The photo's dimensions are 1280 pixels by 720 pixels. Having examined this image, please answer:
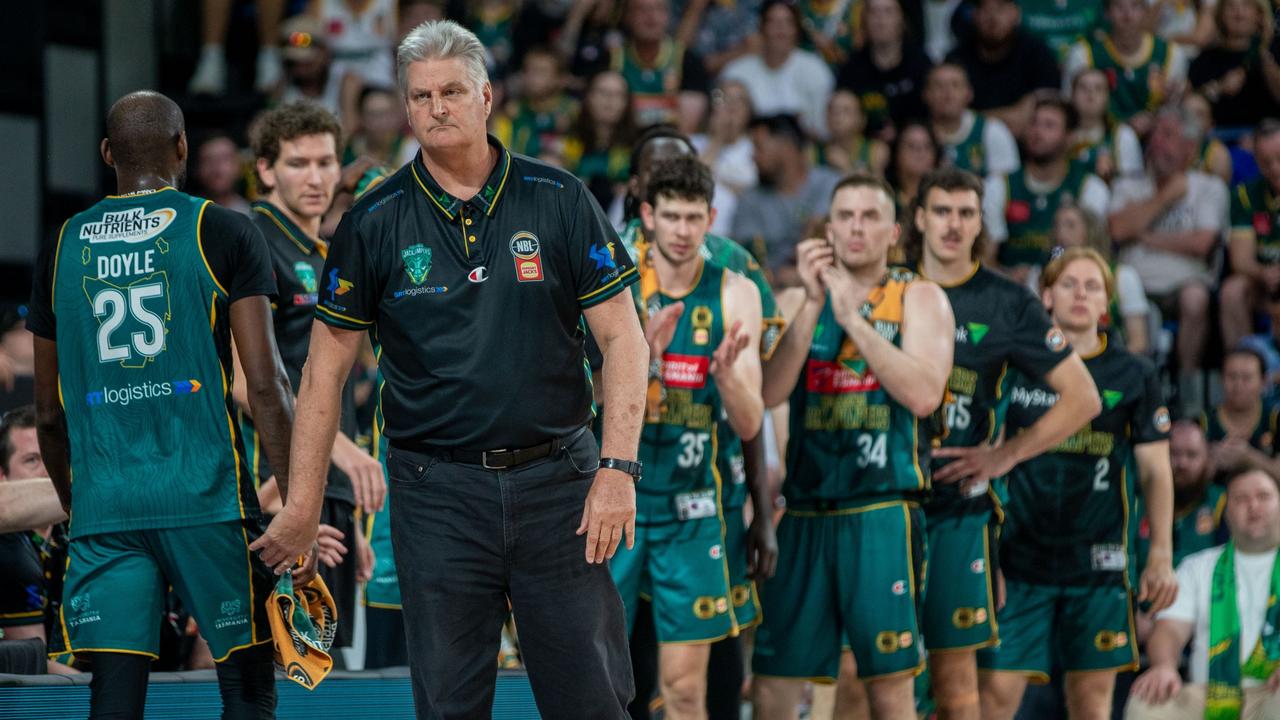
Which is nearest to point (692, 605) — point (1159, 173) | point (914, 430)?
point (914, 430)

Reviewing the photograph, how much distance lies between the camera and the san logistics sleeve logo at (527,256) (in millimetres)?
4230

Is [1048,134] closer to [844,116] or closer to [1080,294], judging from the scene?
[844,116]

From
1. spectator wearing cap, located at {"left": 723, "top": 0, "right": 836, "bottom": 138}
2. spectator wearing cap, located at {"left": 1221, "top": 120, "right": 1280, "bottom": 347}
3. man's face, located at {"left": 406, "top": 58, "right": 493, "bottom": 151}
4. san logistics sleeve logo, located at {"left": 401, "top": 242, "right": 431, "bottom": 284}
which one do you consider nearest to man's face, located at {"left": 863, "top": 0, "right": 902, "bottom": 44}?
spectator wearing cap, located at {"left": 723, "top": 0, "right": 836, "bottom": 138}

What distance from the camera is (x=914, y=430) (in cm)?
655

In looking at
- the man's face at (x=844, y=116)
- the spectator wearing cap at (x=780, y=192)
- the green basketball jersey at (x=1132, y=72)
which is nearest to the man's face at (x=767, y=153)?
the spectator wearing cap at (x=780, y=192)

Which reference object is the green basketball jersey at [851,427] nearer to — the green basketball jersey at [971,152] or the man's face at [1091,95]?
the green basketball jersey at [971,152]

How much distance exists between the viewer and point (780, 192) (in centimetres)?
1127

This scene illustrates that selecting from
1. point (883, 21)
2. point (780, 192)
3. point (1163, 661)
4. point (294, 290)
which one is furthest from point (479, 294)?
point (883, 21)

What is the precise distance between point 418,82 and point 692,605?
2.70 metres

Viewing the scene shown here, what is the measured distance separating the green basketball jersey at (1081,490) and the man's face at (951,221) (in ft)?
2.47

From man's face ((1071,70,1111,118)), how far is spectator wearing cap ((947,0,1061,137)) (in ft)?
1.73

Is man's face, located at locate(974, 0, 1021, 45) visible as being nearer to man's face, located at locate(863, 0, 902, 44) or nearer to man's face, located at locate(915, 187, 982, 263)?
man's face, located at locate(863, 0, 902, 44)

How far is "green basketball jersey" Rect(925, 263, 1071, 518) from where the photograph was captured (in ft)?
A: 23.2

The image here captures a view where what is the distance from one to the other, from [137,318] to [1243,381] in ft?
23.7
